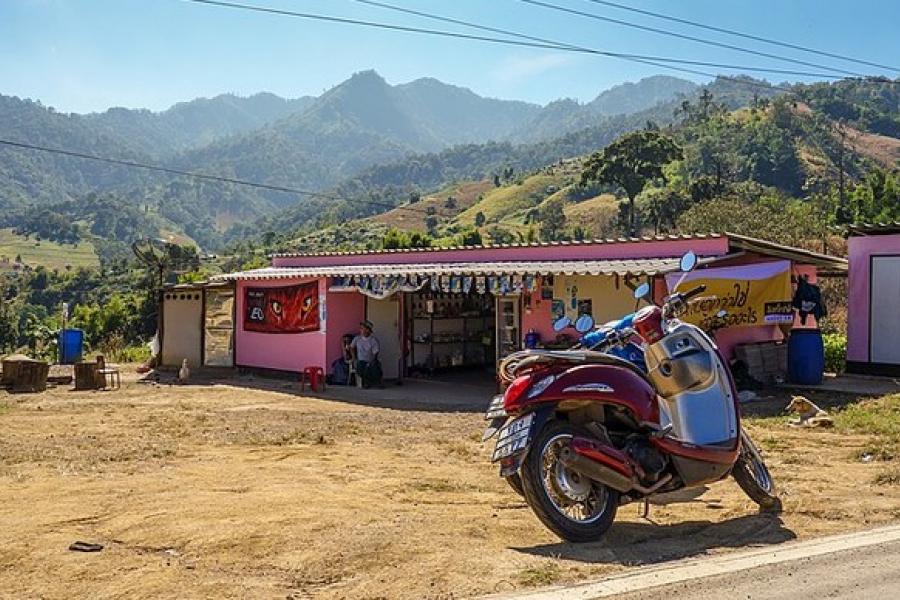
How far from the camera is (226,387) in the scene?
62.0ft

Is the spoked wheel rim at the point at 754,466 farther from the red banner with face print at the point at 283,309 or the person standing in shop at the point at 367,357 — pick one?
the red banner with face print at the point at 283,309

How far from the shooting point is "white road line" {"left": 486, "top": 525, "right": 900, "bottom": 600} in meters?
4.92

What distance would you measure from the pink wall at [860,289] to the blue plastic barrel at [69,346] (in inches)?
748

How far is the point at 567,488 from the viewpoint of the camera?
6090 millimetres

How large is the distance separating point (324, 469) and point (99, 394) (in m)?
9.78

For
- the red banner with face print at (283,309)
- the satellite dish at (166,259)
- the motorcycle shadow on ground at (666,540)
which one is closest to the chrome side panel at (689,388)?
the motorcycle shadow on ground at (666,540)

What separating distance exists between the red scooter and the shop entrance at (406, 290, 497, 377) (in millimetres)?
13112

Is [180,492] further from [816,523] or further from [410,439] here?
[816,523]

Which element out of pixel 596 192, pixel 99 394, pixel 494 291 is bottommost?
pixel 99 394

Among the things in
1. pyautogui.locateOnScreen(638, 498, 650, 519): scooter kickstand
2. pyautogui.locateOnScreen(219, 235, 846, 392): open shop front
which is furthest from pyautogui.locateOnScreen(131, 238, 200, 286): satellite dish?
pyautogui.locateOnScreen(638, 498, 650, 519): scooter kickstand

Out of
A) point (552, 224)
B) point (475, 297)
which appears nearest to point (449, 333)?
point (475, 297)

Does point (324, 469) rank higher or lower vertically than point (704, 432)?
lower

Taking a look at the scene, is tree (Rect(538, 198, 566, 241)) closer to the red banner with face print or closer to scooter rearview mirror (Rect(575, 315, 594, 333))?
the red banner with face print

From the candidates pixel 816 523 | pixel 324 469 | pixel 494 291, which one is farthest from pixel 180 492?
pixel 494 291
